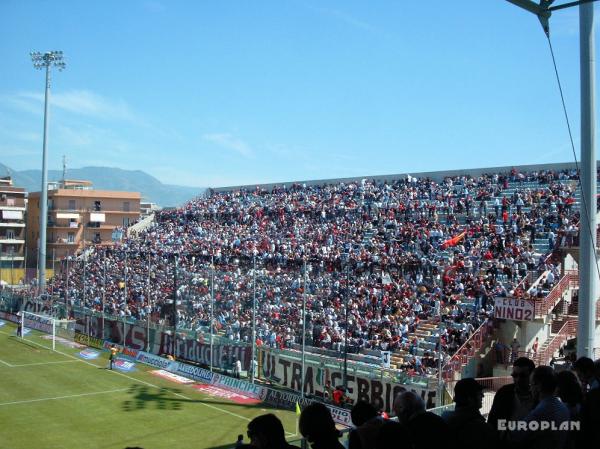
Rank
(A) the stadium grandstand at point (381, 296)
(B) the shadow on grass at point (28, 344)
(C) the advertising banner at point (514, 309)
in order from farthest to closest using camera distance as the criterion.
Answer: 1. (B) the shadow on grass at point (28, 344)
2. (A) the stadium grandstand at point (381, 296)
3. (C) the advertising banner at point (514, 309)

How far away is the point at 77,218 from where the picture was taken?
2847 inches

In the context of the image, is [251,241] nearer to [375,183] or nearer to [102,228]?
[375,183]

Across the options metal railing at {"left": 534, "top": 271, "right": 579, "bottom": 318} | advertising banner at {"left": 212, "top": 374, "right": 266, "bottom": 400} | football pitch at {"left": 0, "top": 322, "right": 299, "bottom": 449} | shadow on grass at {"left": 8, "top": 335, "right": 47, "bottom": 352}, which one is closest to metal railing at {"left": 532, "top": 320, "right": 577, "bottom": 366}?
metal railing at {"left": 534, "top": 271, "right": 579, "bottom": 318}

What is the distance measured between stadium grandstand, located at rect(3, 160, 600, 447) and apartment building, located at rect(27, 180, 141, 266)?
2848 cm

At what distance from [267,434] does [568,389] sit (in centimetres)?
310

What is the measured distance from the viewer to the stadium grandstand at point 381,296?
915 inches

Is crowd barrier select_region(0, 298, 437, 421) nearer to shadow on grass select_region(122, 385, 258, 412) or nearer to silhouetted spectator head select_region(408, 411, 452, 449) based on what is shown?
shadow on grass select_region(122, 385, 258, 412)

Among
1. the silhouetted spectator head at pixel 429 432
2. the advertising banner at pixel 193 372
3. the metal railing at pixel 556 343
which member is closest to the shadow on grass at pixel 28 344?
the advertising banner at pixel 193 372

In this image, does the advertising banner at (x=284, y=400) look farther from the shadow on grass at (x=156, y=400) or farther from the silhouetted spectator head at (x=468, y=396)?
the silhouetted spectator head at (x=468, y=396)

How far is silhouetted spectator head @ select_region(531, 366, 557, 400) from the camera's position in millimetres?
5496

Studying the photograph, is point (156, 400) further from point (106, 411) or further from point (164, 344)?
point (164, 344)

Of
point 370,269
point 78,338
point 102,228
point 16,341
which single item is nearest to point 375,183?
point 370,269

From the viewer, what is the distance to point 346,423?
63.3ft

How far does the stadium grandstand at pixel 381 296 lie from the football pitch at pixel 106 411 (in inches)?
94.8
